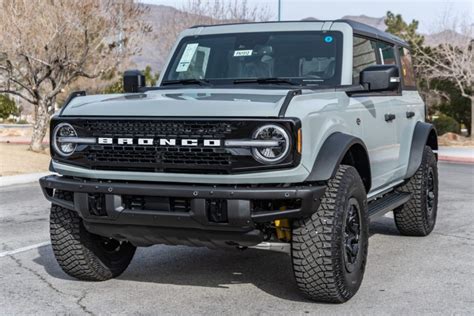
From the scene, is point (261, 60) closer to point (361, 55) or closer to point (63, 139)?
point (361, 55)

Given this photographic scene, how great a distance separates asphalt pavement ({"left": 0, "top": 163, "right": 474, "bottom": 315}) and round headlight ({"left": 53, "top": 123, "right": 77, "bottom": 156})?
1068 mm

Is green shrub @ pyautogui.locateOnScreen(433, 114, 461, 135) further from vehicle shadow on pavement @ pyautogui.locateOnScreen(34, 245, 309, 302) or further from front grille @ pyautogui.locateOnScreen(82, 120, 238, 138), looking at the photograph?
front grille @ pyautogui.locateOnScreen(82, 120, 238, 138)

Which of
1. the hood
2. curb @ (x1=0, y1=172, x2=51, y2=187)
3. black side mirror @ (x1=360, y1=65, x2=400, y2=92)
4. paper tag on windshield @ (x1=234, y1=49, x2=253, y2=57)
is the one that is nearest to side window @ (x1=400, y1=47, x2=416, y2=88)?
black side mirror @ (x1=360, y1=65, x2=400, y2=92)

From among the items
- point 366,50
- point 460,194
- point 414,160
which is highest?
point 366,50

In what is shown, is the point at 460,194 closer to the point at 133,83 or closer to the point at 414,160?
the point at 414,160

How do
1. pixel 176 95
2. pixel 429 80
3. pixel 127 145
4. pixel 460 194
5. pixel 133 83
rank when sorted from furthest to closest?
pixel 429 80 → pixel 460 194 → pixel 133 83 → pixel 176 95 → pixel 127 145

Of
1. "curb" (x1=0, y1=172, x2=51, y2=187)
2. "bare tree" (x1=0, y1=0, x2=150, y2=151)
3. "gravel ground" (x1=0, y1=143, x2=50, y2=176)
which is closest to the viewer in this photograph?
"curb" (x1=0, y1=172, x2=51, y2=187)

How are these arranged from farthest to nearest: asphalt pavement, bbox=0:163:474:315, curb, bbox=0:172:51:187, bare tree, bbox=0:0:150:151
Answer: bare tree, bbox=0:0:150:151
curb, bbox=0:172:51:187
asphalt pavement, bbox=0:163:474:315

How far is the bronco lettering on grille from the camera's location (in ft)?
15.1

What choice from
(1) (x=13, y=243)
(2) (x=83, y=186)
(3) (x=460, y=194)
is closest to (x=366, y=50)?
(2) (x=83, y=186)

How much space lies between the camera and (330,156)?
4.70m

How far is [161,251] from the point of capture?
6.93 metres

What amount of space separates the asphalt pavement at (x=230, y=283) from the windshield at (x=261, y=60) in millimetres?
→ 1598

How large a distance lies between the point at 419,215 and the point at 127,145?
3.77 m
